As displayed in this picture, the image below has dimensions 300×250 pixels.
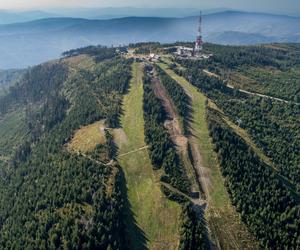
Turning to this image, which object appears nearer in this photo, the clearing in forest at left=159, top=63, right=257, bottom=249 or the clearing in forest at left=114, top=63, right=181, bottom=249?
the clearing in forest at left=159, top=63, right=257, bottom=249

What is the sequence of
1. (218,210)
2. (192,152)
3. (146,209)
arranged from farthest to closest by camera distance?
(192,152)
(146,209)
(218,210)

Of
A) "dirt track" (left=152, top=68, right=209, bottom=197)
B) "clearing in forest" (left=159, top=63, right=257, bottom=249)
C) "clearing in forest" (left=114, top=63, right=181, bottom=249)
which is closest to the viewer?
"clearing in forest" (left=159, top=63, right=257, bottom=249)

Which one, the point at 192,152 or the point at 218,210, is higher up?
the point at 192,152

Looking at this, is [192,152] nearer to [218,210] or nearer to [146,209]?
[218,210]

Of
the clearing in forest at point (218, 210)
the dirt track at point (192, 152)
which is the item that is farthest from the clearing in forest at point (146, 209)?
the dirt track at point (192, 152)

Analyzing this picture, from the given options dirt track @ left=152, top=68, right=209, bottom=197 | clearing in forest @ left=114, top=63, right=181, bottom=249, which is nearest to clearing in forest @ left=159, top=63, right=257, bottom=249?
dirt track @ left=152, top=68, right=209, bottom=197

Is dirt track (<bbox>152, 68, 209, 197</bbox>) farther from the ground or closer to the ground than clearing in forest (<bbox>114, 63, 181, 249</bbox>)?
farther from the ground

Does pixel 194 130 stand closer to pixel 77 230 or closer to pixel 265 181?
pixel 265 181

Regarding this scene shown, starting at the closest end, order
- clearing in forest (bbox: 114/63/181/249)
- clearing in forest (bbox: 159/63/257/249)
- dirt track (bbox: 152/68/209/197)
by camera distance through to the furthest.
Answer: clearing in forest (bbox: 159/63/257/249), clearing in forest (bbox: 114/63/181/249), dirt track (bbox: 152/68/209/197)

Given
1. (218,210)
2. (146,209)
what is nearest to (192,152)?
(218,210)

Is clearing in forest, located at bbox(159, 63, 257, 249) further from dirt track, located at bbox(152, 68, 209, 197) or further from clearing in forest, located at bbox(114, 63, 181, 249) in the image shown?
clearing in forest, located at bbox(114, 63, 181, 249)

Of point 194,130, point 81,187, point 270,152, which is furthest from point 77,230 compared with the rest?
point 270,152
